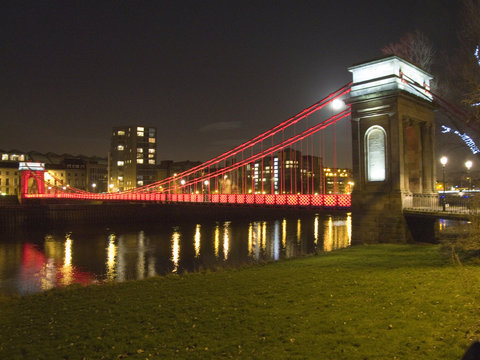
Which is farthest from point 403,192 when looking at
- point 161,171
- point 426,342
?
point 161,171

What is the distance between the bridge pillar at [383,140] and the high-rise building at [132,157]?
Answer: 11023 cm

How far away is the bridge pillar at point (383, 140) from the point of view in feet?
64.6

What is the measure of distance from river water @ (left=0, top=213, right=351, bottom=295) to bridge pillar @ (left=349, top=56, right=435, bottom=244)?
14.5 ft

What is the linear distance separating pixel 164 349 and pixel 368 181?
16.8 meters

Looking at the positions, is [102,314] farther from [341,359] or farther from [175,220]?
[175,220]

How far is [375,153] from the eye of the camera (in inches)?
830

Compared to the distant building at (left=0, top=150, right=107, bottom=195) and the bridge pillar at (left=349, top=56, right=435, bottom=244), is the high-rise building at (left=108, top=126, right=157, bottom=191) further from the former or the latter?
the bridge pillar at (left=349, top=56, right=435, bottom=244)

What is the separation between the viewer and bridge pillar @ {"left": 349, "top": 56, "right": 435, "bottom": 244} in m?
19.7

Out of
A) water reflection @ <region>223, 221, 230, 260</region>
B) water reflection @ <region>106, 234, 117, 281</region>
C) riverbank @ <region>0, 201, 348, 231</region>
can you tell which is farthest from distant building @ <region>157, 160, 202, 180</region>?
water reflection @ <region>106, 234, 117, 281</region>

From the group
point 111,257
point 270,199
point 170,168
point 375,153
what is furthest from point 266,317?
point 170,168

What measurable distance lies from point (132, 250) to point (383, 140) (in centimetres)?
2509

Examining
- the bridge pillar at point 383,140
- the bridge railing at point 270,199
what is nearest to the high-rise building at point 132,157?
the bridge railing at point 270,199

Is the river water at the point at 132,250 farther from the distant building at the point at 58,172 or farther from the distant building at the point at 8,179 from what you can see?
the distant building at the point at 8,179

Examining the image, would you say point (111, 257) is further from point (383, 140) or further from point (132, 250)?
point (383, 140)
